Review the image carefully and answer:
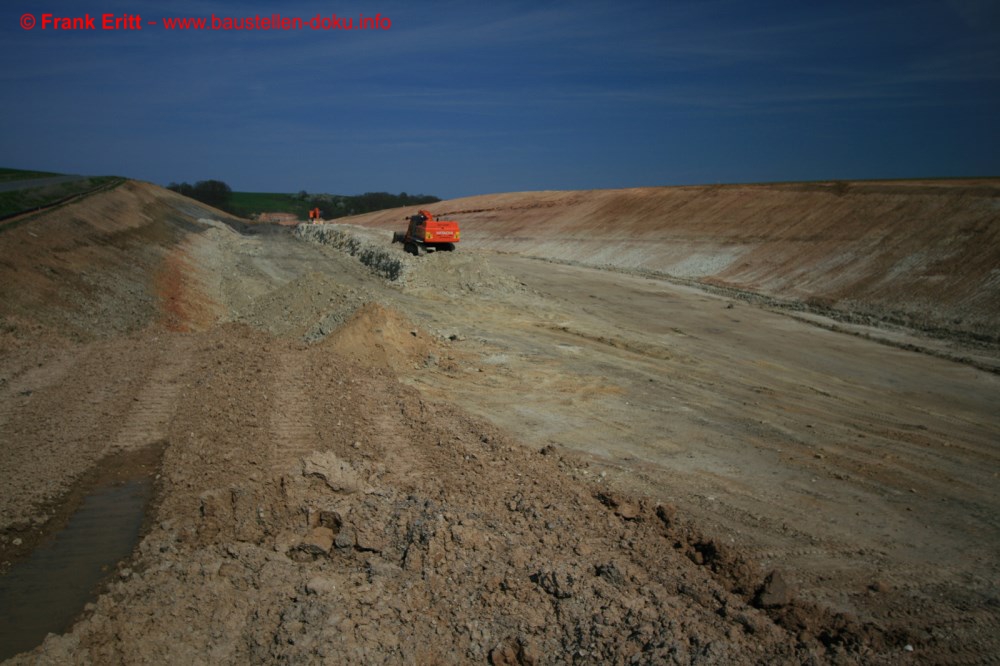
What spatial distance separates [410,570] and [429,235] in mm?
26015

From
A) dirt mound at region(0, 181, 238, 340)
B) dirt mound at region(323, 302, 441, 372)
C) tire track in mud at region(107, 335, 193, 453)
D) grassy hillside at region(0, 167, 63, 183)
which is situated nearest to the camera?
tire track in mud at region(107, 335, 193, 453)

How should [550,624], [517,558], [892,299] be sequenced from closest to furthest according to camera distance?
1. [550,624]
2. [517,558]
3. [892,299]

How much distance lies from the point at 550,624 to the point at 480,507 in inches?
69.1

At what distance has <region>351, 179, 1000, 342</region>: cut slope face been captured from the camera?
74.4 ft

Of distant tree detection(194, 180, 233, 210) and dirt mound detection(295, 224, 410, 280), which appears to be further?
distant tree detection(194, 180, 233, 210)

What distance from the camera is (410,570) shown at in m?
5.47

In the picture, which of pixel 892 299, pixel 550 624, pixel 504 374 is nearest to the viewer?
pixel 550 624

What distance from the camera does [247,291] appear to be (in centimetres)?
2462

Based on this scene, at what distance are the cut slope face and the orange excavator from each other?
12.3 meters

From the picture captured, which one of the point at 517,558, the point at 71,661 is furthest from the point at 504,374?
the point at 71,661

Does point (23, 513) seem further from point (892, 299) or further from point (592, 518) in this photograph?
point (892, 299)

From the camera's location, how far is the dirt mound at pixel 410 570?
4.68 metres

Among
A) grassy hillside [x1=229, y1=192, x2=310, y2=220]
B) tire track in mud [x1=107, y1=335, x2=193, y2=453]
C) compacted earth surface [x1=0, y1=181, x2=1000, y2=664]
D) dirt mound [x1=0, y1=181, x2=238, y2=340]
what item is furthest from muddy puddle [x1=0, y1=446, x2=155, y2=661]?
grassy hillside [x1=229, y1=192, x2=310, y2=220]

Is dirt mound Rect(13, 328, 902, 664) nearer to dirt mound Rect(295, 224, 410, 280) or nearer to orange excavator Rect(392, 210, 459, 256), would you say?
dirt mound Rect(295, 224, 410, 280)
